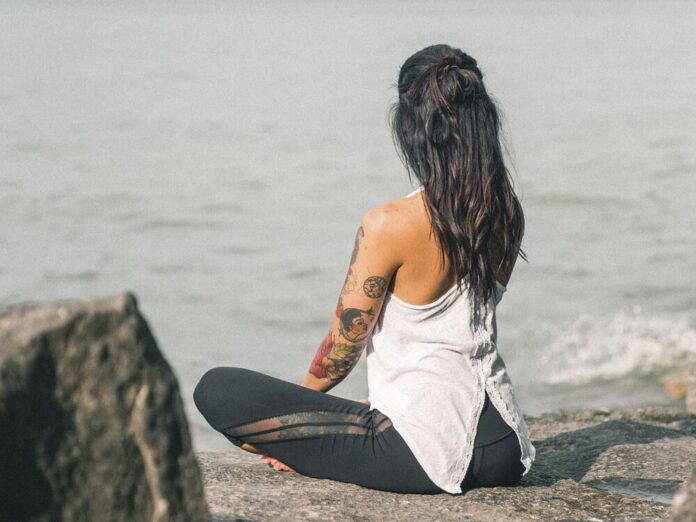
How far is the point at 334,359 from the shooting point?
12.0ft

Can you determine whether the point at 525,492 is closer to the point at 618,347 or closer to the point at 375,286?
the point at 375,286

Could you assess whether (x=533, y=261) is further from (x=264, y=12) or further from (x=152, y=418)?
(x=264, y=12)

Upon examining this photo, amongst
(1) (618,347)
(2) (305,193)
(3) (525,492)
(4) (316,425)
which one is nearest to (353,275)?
(4) (316,425)

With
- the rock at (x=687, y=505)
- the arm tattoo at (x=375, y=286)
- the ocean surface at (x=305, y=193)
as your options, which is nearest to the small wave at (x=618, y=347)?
the ocean surface at (x=305, y=193)

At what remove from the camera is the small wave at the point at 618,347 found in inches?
351

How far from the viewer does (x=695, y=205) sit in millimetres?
15086

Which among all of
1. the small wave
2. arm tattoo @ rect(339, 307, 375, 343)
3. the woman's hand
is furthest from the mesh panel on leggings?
the small wave

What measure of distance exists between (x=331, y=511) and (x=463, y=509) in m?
0.44

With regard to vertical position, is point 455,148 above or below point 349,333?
above

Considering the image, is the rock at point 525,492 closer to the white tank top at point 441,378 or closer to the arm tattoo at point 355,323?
the white tank top at point 441,378

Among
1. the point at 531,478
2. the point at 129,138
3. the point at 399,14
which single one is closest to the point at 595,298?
the point at 531,478

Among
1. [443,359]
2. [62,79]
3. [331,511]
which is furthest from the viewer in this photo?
[62,79]

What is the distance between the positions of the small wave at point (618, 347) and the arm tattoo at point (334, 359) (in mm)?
5572

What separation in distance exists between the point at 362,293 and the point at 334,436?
1.64ft
